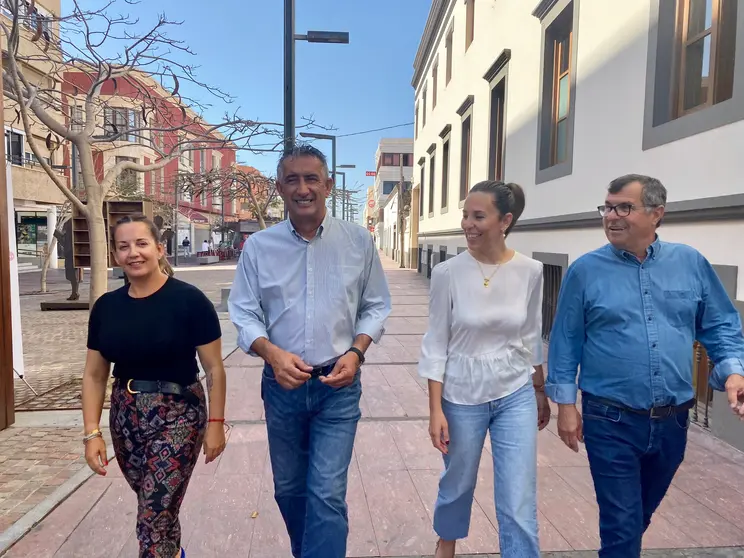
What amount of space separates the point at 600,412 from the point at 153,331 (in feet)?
5.97

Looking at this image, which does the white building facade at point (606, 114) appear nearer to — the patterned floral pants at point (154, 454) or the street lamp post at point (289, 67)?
the street lamp post at point (289, 67)

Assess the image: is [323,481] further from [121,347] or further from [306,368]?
[121,347]

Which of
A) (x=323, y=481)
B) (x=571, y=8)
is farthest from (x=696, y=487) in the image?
(x=571, y=8)

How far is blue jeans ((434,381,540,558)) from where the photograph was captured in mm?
2211

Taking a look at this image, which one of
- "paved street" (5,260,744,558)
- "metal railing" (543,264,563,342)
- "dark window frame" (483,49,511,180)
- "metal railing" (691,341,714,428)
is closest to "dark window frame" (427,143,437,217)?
"dark window frame" (483,49,511,180)

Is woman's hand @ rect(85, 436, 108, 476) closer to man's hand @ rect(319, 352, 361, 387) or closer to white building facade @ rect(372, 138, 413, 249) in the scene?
man's hand @ rect(319, 352, 361, 387)

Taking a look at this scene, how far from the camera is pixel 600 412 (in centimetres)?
220

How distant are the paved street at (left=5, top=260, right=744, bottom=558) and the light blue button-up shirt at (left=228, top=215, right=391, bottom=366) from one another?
129 cm

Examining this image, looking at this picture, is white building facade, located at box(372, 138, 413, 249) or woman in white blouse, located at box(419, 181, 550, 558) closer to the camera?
woman in white blouse, located at box(419, 181, 550, 558)

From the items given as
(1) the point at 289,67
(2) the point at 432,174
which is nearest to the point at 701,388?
(1) the point at 289,67

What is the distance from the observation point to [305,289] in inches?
93.4

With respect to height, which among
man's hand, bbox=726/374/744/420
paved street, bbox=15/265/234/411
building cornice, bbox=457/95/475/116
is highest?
building cornice, bbox=457/95/475/116

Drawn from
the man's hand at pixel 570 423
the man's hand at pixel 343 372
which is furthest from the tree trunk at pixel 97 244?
the man's hand at pixel 570 423

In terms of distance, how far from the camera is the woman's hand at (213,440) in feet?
7.79
